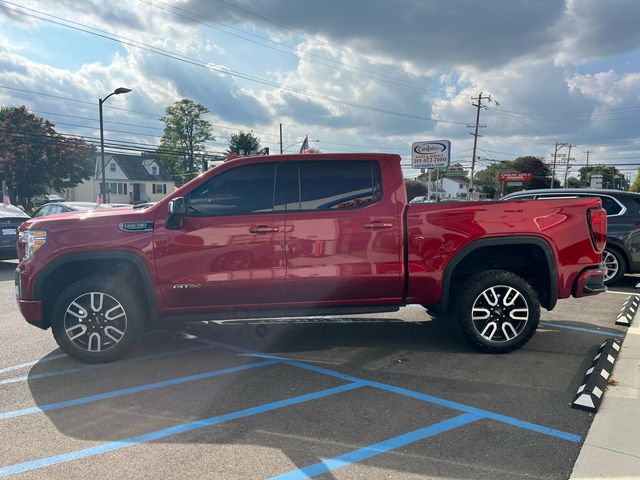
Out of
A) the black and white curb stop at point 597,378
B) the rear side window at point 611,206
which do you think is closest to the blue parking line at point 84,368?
the black and white curb stop at point 597,378

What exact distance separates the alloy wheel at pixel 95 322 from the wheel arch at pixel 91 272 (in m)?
0.26

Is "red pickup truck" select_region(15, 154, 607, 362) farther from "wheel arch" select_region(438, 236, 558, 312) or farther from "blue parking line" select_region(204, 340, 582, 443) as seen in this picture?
"blue parking line" select_region(204, 340, 582, 443)

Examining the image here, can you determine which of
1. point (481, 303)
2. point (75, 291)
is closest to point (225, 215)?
point (75, 291)

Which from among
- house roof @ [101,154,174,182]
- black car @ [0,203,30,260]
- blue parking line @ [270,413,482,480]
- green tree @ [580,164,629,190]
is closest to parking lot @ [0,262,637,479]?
blue parking line @ [270,413,482,480]

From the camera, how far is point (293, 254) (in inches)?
181

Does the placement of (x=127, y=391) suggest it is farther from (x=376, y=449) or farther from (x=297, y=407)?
(x=376, y=449)

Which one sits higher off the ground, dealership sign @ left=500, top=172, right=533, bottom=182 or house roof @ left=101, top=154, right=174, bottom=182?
dealership sign @ left=500, top=172, right=533, bottom=182

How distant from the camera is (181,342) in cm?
546

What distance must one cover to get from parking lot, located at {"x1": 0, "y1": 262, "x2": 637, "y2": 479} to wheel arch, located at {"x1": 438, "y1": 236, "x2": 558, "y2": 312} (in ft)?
2.19

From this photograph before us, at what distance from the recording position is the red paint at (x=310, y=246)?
4.54 metres

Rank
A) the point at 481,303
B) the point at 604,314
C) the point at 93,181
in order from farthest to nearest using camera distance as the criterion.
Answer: the point at 93,181, the point at 604,314, the point at 481,303

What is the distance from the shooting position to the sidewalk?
9.29 ft

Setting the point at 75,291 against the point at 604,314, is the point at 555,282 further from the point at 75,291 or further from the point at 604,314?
the point at 75,291

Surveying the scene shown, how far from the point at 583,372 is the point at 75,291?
483cm
